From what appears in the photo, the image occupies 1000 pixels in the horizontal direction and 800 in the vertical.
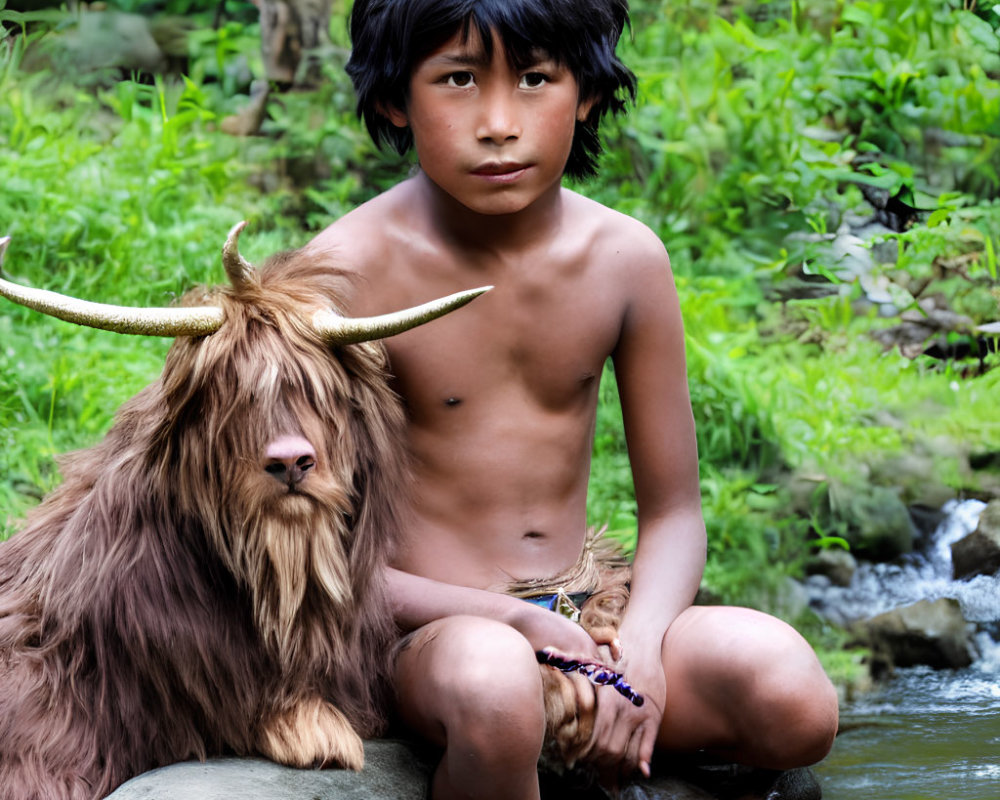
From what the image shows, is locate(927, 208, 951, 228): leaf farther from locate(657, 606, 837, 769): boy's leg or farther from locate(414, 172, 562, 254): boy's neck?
locate(657, 606, 837, 769): boy's leg

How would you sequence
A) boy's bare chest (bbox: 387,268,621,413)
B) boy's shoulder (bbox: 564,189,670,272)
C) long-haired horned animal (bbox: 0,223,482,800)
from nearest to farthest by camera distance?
long-haired horned animal (bbox: 0,223,482,800) → boy's bare chest (bbox: 387,268,621,413) → boy's shoulder (bbox: 564,189,670,272)

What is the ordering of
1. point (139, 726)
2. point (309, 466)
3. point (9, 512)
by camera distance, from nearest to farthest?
point (309, 466), point (139, 726), point (9, 512)

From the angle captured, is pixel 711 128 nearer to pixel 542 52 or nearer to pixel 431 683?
pixel 542 52

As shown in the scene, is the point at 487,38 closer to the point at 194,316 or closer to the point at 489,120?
the point at 489,120

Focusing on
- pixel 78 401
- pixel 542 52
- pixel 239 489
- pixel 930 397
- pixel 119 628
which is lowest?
pixel 930 397

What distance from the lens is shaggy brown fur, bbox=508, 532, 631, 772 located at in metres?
2.56

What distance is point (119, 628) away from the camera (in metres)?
2.32

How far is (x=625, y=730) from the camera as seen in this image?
2.56 metres

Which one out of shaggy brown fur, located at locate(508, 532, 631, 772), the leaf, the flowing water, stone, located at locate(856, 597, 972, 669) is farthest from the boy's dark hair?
the leaf

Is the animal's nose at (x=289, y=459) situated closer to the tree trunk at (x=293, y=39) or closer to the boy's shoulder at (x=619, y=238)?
the boy's shoulder at (x=619, y=238)

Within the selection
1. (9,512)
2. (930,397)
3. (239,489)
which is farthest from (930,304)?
(239,489)

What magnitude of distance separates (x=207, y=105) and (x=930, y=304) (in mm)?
3331

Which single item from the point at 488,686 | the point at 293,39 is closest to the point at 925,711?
the point at 488,686

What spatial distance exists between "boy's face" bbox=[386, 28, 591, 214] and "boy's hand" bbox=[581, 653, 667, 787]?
99 centimetres
